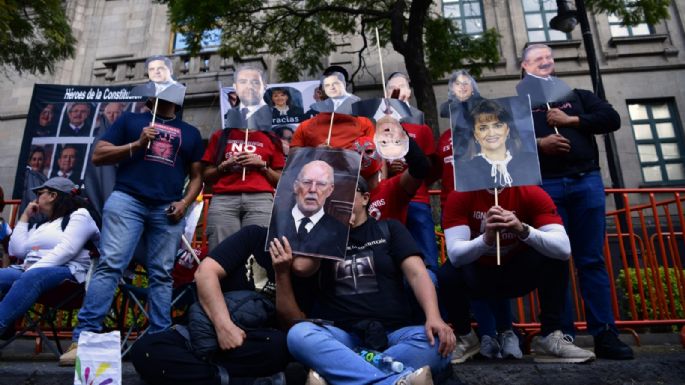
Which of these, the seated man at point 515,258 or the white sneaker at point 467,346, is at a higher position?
the seated man at point 515,258

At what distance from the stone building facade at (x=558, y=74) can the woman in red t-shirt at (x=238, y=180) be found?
7810 millimetres

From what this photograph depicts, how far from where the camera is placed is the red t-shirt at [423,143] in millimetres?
3891

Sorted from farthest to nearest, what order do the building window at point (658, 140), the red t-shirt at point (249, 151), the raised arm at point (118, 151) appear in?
the building window at point (658, 140) < the red t-shirt at point (249, 151) < the raised arm at point (118, 151)

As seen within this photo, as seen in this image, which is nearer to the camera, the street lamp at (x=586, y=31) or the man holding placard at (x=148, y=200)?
the man holding placard at (x=148, y=200)

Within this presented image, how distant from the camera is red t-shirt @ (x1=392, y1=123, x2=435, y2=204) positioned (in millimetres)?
3891

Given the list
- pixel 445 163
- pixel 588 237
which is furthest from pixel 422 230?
pixel 588 237

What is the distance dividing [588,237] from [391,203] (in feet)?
4.45

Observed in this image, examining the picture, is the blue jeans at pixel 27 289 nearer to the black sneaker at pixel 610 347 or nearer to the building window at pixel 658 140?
the black sneaker at pixel 610 347

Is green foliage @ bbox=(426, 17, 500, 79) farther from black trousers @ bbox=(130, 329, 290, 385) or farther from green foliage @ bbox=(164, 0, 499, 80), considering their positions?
black trousers @ bbox=(130, 329, 290, 385)

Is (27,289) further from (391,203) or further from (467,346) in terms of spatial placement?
(467,346)

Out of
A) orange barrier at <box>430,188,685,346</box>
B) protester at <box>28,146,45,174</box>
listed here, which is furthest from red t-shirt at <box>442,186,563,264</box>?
protester at <box>28,146,45,174</box>

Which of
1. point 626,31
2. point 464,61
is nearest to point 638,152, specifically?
point 626,31

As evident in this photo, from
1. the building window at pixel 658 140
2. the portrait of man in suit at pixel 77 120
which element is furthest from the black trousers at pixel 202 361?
the building window at pixel 658 140

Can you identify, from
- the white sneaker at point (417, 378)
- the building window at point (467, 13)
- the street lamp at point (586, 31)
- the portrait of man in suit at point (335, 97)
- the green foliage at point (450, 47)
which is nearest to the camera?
the white sneaker at point (417, 378)
